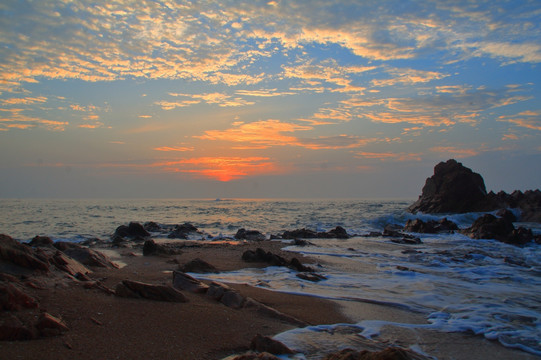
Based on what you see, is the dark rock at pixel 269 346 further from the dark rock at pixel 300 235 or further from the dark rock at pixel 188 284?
the dark rock at pixel 300 235

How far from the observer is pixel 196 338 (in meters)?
4.48

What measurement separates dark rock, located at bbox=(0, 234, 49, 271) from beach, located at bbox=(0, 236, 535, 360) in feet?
1.51

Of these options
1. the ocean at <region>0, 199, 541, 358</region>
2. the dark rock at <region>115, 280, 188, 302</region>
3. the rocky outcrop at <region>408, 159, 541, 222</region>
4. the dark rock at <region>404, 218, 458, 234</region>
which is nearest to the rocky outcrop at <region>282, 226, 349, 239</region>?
the ocean at <region>0, 199, 541, 358</region>

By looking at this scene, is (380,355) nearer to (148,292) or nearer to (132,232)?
(148,292)

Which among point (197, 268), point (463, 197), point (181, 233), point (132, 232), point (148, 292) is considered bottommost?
point (181, 233)

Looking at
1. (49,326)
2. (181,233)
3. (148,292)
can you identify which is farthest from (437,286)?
(181,233)

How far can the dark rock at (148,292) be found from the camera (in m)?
5.66

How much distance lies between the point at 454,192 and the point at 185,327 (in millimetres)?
40242

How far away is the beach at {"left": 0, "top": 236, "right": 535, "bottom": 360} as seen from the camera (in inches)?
153

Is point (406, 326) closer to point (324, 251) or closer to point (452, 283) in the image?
point (452, 283)

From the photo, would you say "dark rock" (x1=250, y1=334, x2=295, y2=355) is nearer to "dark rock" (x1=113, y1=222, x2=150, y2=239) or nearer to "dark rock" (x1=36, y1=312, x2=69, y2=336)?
"dark rock" (x1=36, y1=312, x2=69, y2=336)

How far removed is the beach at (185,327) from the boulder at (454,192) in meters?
36.7

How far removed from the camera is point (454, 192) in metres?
39.4

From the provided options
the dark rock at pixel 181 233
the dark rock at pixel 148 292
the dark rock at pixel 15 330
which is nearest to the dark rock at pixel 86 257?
the dark rock at pixel 148 292
